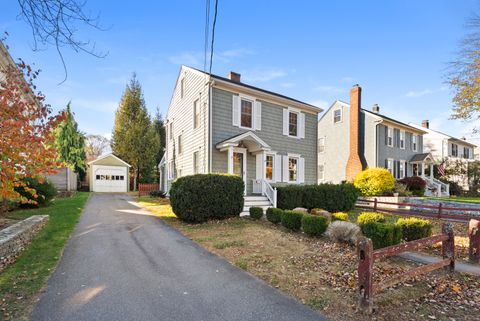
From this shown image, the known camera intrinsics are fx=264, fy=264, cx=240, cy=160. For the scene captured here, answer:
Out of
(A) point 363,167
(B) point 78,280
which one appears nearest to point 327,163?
(A) point 363,167

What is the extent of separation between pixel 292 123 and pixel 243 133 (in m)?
4.74

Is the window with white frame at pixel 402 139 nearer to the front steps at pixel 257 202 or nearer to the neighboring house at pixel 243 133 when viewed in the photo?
the neighboring house at pixel 243 133

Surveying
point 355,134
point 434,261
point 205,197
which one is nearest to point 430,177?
point 355,134

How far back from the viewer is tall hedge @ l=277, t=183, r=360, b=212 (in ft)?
43.1

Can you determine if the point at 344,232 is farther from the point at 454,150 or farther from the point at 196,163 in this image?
the point at 454,150

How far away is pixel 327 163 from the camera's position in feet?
86.7

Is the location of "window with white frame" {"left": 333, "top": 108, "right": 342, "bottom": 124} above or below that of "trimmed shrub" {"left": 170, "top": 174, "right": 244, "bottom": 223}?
above

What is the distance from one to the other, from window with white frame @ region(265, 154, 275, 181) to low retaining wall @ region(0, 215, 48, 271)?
1085cm

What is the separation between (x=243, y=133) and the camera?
13.9m

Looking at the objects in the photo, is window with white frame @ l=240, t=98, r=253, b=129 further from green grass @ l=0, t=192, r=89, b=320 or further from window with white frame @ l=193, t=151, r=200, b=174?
green grass @ l=0, t=192, r=89, b=320

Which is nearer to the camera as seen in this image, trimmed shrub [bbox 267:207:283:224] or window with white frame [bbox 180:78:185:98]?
trimmed shrub [bbox 267:207:283:224]

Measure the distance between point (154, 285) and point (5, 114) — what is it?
5446 millimetres

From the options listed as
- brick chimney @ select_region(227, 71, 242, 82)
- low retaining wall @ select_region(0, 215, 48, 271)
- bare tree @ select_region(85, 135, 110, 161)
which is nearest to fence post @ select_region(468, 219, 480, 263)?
low retaining wall @ select_region(0, 215, 48, 271)

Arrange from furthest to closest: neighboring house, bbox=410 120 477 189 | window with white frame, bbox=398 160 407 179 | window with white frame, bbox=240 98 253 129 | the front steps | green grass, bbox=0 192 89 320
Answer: neighboring house, bbox=410 120 477 189 < window with white frame, bbox=398 160 407 179 < window with white frame, bbox=240 98 253 129 < the front steps < green grass, bbox=0 192 89 320
